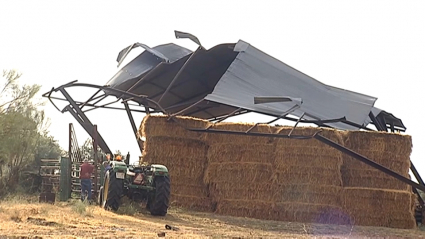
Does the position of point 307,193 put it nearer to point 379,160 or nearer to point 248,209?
point 248,209

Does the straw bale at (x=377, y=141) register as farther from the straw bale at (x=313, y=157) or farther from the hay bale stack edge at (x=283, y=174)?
the straw bale at (x=313, y=157)

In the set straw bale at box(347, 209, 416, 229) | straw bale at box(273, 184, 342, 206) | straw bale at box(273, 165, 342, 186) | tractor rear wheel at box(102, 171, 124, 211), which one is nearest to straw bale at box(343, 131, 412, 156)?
straw bale at box(273, 165, 342, 186)

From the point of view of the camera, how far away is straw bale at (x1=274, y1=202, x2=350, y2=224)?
16.2 metres

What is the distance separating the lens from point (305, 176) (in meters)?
16.3

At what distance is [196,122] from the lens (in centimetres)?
1748

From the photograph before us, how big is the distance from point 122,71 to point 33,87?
163 inches

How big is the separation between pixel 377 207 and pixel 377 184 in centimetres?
64

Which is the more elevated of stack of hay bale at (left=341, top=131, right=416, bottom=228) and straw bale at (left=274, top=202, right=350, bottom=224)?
stack of hay bale at (left=341, top=131, right=416, bottom=228)

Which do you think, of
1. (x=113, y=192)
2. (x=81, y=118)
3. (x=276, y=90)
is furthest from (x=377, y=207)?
(x=81, y=118)

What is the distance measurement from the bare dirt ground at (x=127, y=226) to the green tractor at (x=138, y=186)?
0.25m

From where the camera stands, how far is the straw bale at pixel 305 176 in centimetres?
1633

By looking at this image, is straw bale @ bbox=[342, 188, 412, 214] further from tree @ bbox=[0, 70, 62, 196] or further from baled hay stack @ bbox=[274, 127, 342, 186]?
tree @ bbox=[0, 70, 62, 196]

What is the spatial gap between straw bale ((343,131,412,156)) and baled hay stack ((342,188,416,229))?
1165mm

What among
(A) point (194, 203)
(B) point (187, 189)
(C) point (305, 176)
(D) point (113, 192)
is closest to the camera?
(D) point (113, 192)
